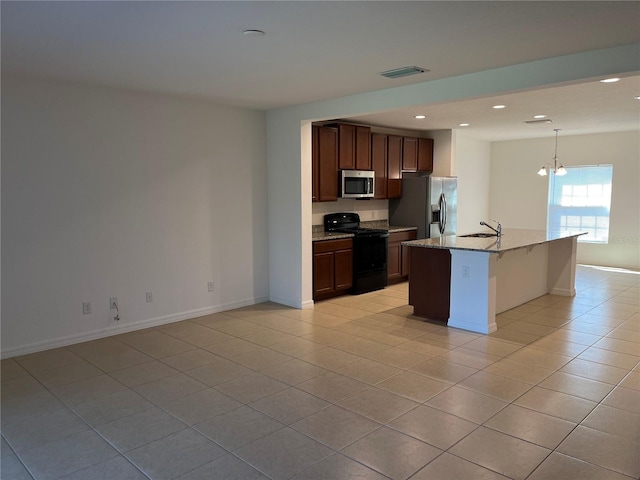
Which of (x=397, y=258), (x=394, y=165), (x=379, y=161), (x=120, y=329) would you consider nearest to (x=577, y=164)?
(x=394, y=165)

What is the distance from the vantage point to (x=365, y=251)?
673 cm

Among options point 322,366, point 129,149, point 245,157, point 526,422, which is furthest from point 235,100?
point 526,422

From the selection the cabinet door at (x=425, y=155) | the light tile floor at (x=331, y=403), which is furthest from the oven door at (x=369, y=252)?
the cabinet door at (x=425, y=155)

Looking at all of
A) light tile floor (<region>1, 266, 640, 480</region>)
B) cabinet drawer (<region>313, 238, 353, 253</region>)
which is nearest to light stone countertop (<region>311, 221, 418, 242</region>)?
cabinet drawer (<region>313, 238, 353, 253</region>)

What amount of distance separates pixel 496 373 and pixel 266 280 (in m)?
3.26

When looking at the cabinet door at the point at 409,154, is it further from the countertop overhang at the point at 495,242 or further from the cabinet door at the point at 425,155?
the countertop overhang at the point at 495,242

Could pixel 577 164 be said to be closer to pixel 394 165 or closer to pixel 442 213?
pixel 442 213

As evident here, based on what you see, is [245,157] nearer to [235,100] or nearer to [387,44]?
[235,100]

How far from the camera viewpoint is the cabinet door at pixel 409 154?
7.83 metres

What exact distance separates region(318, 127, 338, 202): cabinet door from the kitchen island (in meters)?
1.54

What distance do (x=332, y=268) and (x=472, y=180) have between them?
4726 millimetres

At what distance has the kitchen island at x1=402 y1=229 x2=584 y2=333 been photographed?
491 centimetres

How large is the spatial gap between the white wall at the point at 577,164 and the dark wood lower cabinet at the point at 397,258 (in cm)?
354

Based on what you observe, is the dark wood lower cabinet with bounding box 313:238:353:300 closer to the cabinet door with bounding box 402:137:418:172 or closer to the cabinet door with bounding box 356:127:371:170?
the cabinet door with bounding box 356:127:371:170
